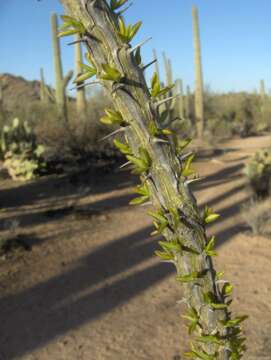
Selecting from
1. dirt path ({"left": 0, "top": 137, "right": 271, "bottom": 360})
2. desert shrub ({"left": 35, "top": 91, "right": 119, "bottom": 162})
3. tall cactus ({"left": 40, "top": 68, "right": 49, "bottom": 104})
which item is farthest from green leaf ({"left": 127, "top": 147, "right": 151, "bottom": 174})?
tall cactus ({"left": 40, "top": 68, "right": 49, "bottom": 104})

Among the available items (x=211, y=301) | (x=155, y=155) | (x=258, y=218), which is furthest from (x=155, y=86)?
(x=258, y=218)

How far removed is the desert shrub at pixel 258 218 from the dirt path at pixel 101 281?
Result: 0.17 m

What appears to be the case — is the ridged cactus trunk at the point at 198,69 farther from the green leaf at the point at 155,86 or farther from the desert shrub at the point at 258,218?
the green leaf at the point at 155,86

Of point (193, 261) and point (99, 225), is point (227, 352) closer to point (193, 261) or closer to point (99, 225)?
point (193, 261)

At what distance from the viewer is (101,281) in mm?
5539

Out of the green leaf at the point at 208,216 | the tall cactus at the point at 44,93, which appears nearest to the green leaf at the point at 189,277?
the green leaf at the point at 208,216

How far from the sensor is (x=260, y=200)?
8.48 m

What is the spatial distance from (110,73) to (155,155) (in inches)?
12.9

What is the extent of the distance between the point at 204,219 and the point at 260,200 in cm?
709

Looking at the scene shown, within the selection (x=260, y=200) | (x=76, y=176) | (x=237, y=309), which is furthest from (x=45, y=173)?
(x=237, y=309)

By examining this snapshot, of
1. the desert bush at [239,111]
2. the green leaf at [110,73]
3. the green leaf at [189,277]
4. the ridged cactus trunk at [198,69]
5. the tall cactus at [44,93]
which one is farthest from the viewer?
the desert bush at [239,111]

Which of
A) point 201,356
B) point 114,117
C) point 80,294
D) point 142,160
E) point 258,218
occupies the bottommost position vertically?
point 80,294

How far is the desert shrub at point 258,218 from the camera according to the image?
694 centimetres

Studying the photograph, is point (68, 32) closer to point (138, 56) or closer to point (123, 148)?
point (138, 56)
